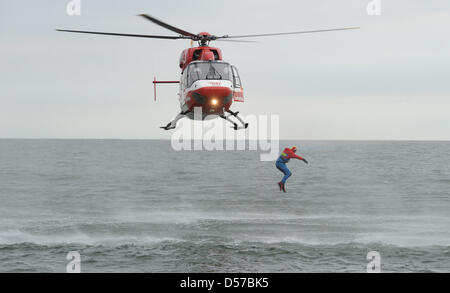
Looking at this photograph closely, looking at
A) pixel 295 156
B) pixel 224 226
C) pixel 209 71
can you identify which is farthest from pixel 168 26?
Answer: pixel 224 226

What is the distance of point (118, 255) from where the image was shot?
145ft

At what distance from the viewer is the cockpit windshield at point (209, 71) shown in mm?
21844

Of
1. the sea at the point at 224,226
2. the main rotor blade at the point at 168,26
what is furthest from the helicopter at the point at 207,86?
the sea at the point at 224,226

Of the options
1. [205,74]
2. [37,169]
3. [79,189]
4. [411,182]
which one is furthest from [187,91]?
[37,169]

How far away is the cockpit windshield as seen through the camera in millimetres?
21844

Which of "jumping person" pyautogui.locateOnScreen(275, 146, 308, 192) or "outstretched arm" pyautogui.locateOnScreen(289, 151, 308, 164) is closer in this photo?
"outstretched arm" pyautogui.locateOnScreen(289, 151, 308, 164)

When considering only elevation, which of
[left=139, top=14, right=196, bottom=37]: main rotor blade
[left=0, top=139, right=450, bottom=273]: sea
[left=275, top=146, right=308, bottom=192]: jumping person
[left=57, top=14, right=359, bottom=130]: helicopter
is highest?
[left=139, top=14, right=196, bottom=37]: main rotor blade

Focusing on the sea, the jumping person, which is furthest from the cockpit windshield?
the sea

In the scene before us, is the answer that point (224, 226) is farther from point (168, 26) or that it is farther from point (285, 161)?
point (168, 26)

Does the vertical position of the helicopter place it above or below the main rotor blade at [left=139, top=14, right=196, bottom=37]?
below

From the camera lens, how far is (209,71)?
72.2 feet

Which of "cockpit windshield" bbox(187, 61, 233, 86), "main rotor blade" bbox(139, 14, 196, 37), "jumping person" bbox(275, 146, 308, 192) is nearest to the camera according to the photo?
"main rotor blade" bbox(139, 14, 196, 37)

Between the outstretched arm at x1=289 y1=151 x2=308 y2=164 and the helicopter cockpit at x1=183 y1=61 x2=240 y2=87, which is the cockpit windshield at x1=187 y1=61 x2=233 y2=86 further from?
the outstretched arm at x1=289 y1=151 x2=308 y2=164
